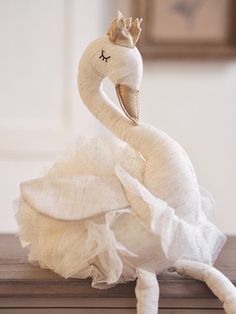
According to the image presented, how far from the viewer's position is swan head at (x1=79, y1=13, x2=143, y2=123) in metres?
0.68

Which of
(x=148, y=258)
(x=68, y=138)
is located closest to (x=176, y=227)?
(x=148, y=258)

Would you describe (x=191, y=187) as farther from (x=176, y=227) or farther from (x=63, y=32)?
(x=63, y=32)

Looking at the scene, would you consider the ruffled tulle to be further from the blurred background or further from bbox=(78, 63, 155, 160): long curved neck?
the blurred background

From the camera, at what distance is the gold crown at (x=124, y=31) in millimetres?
679

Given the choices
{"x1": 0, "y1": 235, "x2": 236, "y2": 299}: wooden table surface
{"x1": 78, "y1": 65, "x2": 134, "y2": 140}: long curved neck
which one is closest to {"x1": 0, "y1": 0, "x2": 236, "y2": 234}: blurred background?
{"x1": 78, "y1": 65, "x2": 134, "y2": 140}: long curved neck

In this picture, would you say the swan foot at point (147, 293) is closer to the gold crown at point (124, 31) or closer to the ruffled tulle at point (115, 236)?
the ruffled tulle at point (115, 236)

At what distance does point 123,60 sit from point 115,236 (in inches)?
8.6

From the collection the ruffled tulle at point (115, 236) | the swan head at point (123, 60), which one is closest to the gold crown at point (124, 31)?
the swan head at point (123, 60)

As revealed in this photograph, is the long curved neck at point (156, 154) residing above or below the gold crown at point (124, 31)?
below

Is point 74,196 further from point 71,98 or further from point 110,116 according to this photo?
point 71,98

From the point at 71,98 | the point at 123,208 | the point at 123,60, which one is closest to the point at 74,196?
the point at 123,208

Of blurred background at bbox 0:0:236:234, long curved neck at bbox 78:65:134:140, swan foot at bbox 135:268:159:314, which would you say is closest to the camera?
swan foot at bbox 135:268:159:314

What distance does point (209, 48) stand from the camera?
1567 millimetres

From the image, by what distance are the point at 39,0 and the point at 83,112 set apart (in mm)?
345
